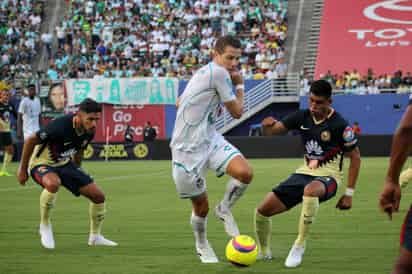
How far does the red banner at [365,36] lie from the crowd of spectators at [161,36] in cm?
233

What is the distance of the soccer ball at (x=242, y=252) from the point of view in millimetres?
8867

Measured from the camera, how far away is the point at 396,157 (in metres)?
5.18

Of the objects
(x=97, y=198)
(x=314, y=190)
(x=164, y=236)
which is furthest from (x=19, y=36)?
(x=314, y=190)

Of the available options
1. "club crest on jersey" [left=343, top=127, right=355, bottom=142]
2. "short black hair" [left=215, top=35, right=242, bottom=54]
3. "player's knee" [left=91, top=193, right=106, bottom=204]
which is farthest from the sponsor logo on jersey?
"club crest on jersey" [left=343, top=127, right=355, bottom=142]

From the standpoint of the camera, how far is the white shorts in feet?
31.0

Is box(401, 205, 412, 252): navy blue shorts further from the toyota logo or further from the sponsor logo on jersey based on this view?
the toyota logo

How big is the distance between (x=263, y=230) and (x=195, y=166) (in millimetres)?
1056

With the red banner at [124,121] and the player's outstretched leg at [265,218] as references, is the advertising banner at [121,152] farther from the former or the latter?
the player's outstretched leg at [265,218]

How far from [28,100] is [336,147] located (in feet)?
59.7

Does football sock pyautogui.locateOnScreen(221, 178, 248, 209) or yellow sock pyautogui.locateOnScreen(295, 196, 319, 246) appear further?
football sock pyautogui.locateOnScreen(221, 178, 248, 209)

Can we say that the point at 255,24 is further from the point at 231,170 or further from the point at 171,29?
the point at 231,170

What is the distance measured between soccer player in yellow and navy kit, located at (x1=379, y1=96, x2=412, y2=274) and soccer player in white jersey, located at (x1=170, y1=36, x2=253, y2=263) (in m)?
4.25

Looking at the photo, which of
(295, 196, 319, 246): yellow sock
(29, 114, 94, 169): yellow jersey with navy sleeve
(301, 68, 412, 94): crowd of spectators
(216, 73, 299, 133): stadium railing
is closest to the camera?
(295, 196, 319, 246): yellow sock

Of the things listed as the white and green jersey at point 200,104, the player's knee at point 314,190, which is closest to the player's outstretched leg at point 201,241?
the white and green jersey at point 200,104
